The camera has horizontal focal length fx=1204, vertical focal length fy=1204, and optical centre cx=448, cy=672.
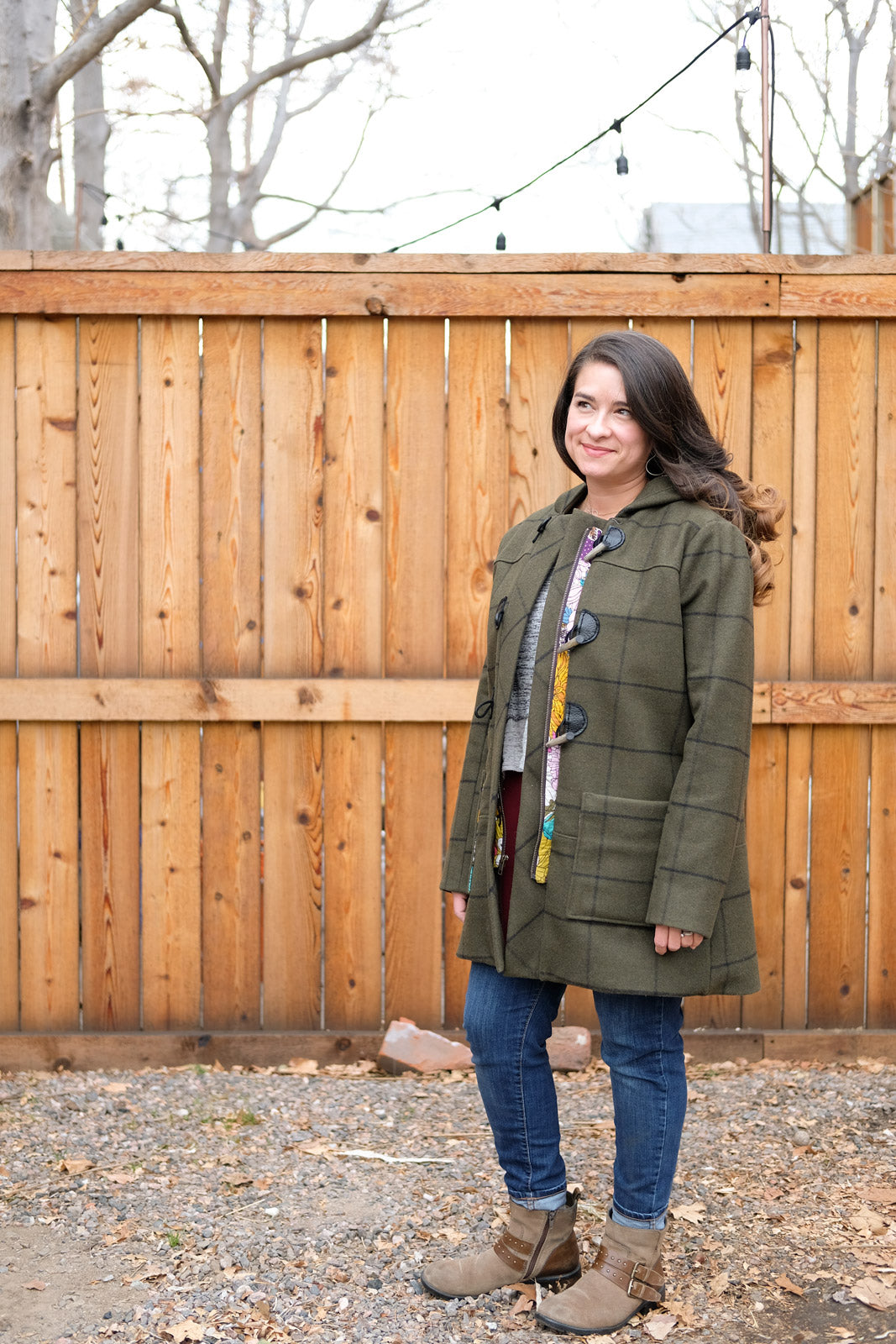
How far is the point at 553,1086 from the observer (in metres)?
2.29

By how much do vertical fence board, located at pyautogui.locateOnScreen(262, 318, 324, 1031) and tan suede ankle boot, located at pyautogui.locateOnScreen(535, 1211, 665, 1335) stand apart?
59.9 inches

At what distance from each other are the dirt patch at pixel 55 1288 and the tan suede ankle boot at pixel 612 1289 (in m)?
0.83

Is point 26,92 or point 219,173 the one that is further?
point 219,173

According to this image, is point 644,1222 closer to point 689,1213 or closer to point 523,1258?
point 523,1258

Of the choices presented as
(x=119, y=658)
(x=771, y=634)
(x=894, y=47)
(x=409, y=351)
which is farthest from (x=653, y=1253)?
(x=894, y=47)

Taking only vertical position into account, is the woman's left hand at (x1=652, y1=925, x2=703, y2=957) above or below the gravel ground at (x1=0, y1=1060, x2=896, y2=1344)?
above

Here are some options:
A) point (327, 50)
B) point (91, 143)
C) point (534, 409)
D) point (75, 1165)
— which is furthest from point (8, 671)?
point (91, 143)

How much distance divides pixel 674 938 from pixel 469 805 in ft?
1.83

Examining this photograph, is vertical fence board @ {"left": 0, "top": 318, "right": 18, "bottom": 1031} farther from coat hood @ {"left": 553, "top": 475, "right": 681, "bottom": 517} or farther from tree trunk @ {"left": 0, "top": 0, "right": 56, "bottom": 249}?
coat hood @ {"left": 553, "top": 475, "right": 681, "bottom": 517}

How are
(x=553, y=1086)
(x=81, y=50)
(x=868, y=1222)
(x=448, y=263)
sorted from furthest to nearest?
(x=81, y=50)
(x=448, y=263)
(x=868, y=1222)
(x=553, y=1086)

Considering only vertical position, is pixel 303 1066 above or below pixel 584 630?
below

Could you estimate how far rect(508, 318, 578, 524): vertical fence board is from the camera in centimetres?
352

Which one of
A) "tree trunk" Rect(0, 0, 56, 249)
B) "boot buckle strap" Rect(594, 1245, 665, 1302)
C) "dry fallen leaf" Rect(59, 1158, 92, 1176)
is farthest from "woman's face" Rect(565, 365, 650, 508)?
"tree trunk" Rect(0, 0, 56, 249)

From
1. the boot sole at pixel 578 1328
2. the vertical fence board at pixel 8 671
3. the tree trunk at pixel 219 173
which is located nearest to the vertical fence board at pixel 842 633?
the boot sole at pixel 578 1328
